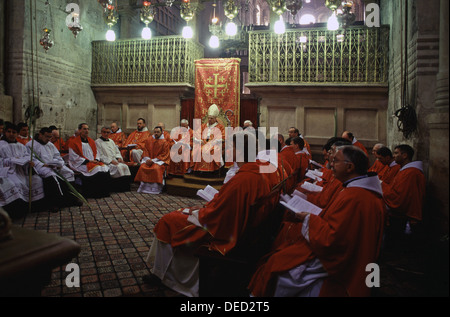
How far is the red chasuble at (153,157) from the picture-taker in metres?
8.35

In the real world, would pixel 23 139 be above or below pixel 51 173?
above

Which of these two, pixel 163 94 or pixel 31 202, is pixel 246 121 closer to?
pixel 163 94

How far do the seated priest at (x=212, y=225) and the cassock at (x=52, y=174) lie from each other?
3.82 meters

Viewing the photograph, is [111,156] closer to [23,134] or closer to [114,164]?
[114,164]

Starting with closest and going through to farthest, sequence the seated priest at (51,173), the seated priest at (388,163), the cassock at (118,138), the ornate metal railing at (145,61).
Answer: the seated priest at (388,163) < the seated priest at (51,173) < the cassock at (118,138) < the ornate metal railing at (145,61)

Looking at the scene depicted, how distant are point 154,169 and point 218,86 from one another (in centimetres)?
365

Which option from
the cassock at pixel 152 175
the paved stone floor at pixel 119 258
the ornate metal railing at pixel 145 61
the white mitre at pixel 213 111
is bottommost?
the paved stone floor at pixel 119 258

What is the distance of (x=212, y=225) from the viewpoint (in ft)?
9.47

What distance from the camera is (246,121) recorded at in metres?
9.49

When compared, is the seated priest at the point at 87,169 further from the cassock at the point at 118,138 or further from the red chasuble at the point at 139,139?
the cassock at the point at 118,138

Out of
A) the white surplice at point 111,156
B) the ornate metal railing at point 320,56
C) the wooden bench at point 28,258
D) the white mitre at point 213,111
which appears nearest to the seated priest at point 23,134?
the white surplice at point 111,156

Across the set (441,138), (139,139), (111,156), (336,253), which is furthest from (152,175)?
(336,253)
